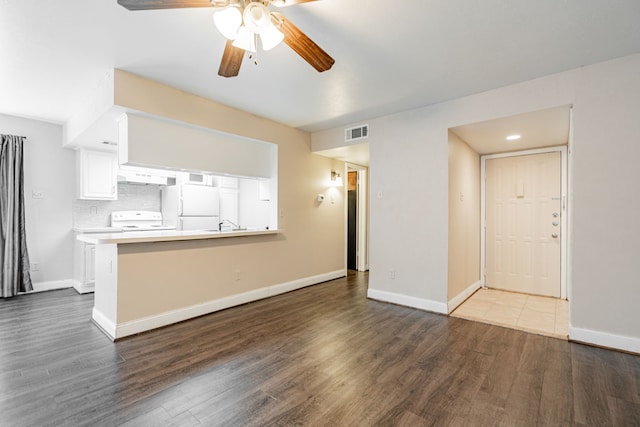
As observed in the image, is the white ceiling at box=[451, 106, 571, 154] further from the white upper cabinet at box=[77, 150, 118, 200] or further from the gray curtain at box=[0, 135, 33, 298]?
the gray curtain at box=[0, 135, 33, 298]

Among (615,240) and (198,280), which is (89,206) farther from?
(615,240)

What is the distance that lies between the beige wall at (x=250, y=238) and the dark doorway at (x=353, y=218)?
681 mm

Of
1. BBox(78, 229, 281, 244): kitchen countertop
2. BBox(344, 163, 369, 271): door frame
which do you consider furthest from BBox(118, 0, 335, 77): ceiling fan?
BBox(344, 163, 369, 271): door frame

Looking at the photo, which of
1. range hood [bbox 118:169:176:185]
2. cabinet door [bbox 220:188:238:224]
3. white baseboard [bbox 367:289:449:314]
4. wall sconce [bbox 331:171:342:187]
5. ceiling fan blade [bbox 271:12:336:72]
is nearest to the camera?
ceiling fan blade [bbox 271:12:336:72]

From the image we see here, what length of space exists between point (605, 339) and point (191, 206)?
5.89 metres

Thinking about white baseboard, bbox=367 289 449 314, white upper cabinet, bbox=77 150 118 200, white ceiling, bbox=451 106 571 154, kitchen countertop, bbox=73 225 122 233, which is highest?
white ceiling, bbox=451 106 571 154

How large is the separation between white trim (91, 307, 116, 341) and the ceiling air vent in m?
3.67

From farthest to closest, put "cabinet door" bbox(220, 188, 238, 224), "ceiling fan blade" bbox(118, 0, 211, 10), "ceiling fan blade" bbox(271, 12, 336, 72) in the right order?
"cabinet door" bbox(220, 188, 238, 224) → "ceiling fan blade" bbox(271, 12, 336, 72) → "ceiling fan blade" bbox(118, 0, 211, 10)

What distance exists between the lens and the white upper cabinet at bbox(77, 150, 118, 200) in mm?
4570

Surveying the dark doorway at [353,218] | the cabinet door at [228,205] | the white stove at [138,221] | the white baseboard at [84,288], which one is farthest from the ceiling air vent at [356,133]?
the white baseboard at [84,288]

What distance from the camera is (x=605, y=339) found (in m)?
2.61

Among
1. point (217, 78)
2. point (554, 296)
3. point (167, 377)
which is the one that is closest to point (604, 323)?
point (554, 296)

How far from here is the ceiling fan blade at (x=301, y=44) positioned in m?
1.72

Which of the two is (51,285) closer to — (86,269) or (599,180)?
(86,269)
